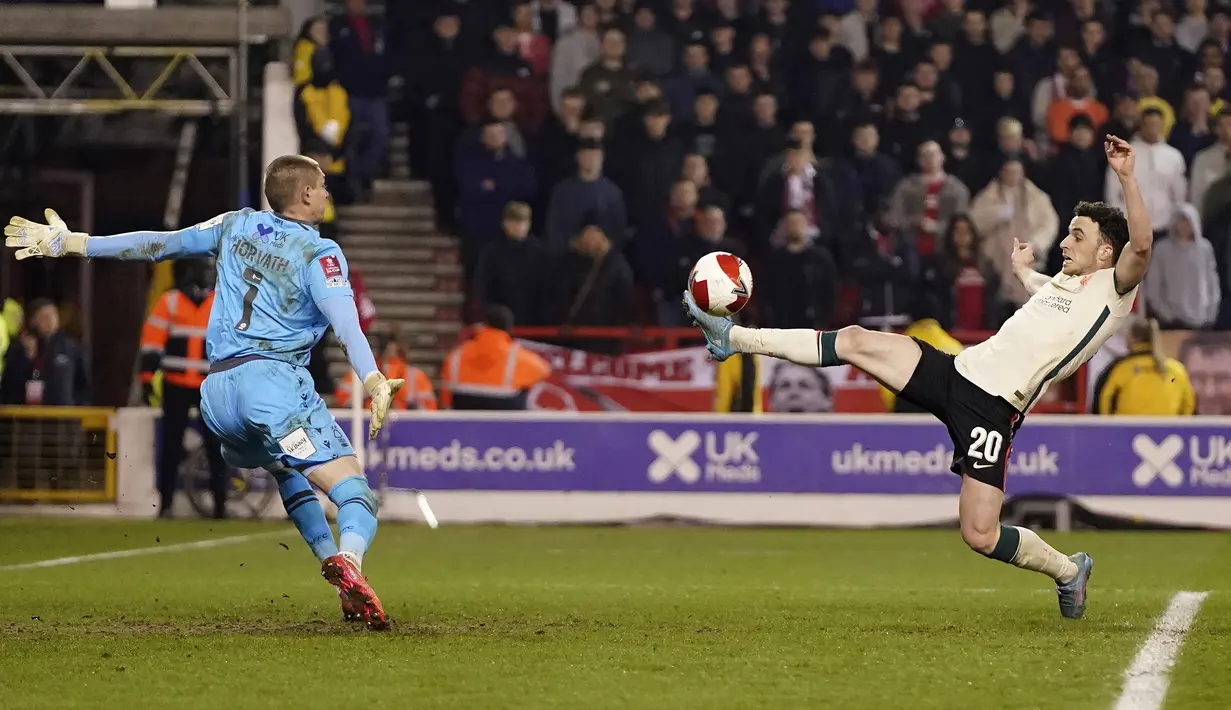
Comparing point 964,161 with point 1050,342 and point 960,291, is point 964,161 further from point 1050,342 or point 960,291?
point 1050,342

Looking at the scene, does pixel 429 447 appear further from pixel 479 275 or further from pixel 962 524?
pixel 962 524

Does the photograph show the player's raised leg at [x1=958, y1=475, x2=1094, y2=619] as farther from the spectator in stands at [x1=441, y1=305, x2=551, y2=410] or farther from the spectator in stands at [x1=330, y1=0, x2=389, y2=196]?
the spectator in stands at [x1=330, y1=0, x2=389, y2=196]

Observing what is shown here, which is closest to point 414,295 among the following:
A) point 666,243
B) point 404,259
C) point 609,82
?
point 404,259

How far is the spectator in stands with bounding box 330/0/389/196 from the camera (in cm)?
1814

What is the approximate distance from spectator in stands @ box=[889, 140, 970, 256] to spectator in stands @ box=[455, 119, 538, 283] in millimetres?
3531

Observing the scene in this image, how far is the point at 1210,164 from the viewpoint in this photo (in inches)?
695

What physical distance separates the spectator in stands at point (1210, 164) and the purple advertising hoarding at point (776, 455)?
364 centimetres

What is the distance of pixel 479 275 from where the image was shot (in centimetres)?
1723

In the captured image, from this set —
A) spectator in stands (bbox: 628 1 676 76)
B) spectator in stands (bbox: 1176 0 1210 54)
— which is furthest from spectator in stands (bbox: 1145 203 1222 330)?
spectator in stands (bbox: 628 1 676 76)

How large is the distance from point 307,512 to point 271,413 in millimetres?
674

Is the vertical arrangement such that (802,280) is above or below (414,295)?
above

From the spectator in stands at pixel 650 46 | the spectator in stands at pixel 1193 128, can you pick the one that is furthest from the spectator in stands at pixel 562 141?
the spectator in stands at pixel 1193 128

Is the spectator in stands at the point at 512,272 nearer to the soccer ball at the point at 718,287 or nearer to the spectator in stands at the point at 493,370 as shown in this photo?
the spectator in stands at the point at 493,370

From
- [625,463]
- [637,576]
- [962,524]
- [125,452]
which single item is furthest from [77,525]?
[962,524]
